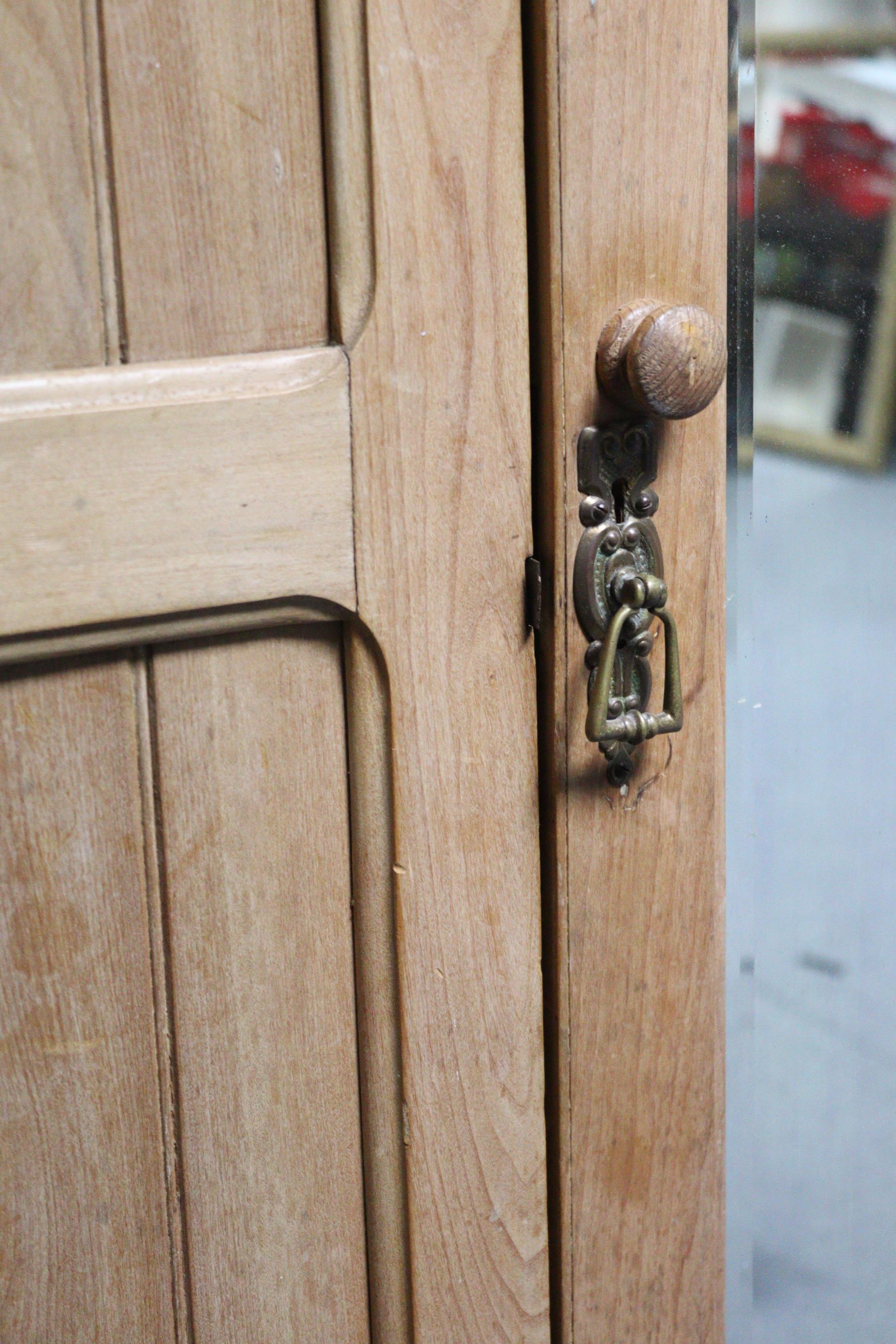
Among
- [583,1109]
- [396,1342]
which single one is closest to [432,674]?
[583,1109]

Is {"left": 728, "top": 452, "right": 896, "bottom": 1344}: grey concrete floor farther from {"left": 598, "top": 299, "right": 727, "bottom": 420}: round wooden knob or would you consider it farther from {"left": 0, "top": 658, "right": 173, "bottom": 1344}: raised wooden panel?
{"left": 0, "top": 658, "right": 173, "bottom": 1344}: raised wooden panel

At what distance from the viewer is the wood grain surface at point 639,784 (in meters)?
0.63

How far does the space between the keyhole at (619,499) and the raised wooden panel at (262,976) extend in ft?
0.54

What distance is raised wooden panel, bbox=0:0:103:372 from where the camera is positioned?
536 millimetres

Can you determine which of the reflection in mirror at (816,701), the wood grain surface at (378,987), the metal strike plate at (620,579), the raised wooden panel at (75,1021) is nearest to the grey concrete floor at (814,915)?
the reflection in mirror at (816,701)

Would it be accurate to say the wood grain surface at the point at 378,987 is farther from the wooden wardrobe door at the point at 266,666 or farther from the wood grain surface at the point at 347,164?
the wood grain surface at the point at 347,164

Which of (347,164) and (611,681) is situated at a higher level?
(347,164)

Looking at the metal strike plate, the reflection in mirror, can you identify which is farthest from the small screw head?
the reflection in mirror

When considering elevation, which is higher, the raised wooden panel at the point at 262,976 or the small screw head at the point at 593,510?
the small screw head at the point at 593,510

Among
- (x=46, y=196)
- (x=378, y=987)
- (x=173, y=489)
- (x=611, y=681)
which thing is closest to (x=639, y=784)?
(x=611, y=681)

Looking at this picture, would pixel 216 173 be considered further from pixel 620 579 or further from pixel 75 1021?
pixel 75 1021

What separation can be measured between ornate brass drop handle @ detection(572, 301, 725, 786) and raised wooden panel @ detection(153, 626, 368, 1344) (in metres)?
0.14

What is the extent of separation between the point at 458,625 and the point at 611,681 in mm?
89

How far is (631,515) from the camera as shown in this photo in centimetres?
68
